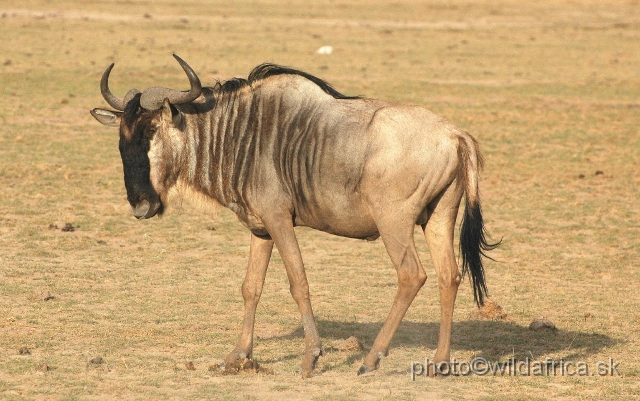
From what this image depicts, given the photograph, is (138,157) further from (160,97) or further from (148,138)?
(160,97)

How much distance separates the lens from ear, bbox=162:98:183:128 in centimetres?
616

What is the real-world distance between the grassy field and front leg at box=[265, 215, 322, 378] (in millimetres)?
163

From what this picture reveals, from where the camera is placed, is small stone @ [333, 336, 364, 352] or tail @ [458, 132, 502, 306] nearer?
tail @ [458, 132, 502, 306]

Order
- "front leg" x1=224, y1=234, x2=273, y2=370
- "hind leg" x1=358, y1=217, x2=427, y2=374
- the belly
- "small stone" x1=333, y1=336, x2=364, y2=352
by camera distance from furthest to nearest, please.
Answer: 1. "small stone" x1=333, y1=336, x2=364, y2=352
2. "front leg" x1=224, y1=234, x2=273, y2=370
3. the belly
4. "hind leg" x1=358, y1=217, x2=427, y2=374

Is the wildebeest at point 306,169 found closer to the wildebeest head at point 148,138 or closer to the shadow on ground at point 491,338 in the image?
the wildebeest head at point 148,138

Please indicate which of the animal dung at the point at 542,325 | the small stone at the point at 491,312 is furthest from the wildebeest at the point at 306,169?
the small stone at the point at 491,312

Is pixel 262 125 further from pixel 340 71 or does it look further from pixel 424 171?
pixel 340 71

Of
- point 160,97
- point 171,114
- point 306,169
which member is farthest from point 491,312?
point 160,97

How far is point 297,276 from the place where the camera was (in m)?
6.22

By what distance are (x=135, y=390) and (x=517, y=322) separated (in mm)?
3005

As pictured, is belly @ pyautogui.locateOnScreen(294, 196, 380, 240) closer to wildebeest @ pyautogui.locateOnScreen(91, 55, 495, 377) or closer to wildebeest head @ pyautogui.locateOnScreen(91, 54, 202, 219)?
wildebeest @ pyautogui.locateOnScreen(91, 55, 495, 377)

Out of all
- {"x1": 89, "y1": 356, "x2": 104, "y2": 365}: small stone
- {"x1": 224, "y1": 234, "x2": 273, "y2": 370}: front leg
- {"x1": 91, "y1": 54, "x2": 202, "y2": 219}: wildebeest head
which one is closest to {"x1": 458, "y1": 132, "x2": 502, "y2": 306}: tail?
{"x1": 224, "y1": 234, "x2": 273, "y2": 370}: front leg

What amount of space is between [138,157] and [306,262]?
338cm

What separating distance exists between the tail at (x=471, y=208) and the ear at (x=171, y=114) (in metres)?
1.65
